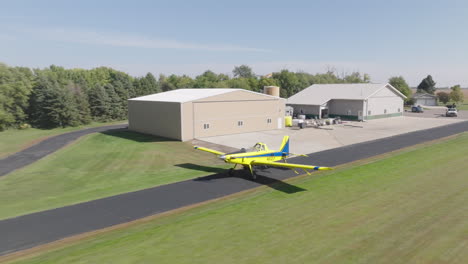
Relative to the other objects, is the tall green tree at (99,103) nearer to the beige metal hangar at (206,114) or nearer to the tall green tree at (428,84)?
the beige metal hangar at (206,114)

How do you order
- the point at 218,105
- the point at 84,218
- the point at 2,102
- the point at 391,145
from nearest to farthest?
the point at 84,218
the point at 391,145
the point at 218,105
the point at 2,102

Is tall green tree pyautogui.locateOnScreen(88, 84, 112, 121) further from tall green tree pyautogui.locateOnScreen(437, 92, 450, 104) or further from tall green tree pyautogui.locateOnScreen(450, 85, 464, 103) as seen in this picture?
tall green tree pyautogui.locateOnScreen(437, 92, 450, 104)

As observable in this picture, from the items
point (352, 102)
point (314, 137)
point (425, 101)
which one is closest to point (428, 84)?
point (425, 101)

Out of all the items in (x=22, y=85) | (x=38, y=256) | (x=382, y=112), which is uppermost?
(x=22, y=85)

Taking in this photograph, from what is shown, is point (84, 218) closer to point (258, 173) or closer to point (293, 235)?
point (293, 235)

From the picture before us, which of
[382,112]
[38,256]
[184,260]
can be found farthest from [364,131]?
[38,256]

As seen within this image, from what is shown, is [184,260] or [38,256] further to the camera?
[38,256]

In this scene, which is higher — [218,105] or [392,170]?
[218,105]

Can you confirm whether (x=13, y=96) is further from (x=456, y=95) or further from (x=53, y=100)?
(x=456, y=95)
